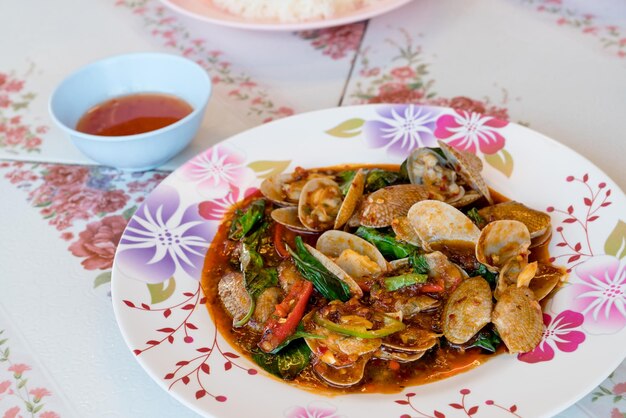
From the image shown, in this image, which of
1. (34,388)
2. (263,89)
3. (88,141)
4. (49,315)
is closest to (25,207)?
(88,141)

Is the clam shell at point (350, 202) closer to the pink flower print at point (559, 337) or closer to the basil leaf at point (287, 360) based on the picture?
the basil leaf at point (287, 360)

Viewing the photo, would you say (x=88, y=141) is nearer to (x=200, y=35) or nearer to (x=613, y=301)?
(x=200, y=35)

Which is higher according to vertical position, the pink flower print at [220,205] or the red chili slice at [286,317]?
the red chili slice at [286,317]

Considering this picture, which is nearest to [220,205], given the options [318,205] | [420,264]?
[318,205]

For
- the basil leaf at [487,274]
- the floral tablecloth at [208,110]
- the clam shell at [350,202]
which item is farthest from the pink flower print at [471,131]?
the basil leaf at [487,274]

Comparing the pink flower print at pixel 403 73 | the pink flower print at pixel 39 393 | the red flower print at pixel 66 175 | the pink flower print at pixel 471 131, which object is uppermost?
the pink flower print at pixel 471 131
